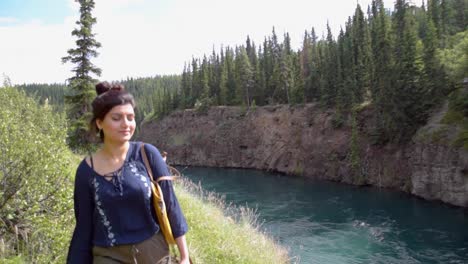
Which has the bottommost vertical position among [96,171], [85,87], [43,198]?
[43,198]

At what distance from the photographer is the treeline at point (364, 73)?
38.2 metres

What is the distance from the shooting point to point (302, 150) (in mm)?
54750

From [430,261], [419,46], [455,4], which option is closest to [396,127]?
[419,46]

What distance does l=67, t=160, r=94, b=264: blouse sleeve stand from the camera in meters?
3.16

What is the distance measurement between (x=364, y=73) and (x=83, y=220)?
5377 centimetres

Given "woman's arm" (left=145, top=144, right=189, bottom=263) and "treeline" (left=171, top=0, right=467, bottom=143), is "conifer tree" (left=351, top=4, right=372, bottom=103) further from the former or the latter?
"woman's arm" (left=145, top=144, right=189, bottom=263)

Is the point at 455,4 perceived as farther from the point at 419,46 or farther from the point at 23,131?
the point at 23,131

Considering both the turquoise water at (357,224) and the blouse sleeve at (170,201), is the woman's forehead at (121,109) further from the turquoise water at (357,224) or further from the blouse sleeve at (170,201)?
the turquoise water at (357,224)

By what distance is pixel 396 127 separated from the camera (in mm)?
39594

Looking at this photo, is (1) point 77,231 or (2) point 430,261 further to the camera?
(2) point 430,261

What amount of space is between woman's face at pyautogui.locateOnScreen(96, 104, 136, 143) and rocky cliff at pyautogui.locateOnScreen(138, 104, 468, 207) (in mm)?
33601

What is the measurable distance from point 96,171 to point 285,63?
68.2m

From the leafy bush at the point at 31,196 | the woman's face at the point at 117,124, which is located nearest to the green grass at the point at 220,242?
the leafy bush at the point at 31,196

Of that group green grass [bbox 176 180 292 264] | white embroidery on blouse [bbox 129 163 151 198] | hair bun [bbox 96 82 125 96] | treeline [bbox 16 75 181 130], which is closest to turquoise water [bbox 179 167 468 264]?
green grass [bbox 176 180 292 264]
